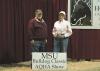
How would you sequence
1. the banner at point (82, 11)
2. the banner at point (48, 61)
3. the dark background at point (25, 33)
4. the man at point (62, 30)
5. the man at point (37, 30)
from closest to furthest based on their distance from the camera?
the banner at point (48, 61) < the man at point (37, 30) < the man at point (62, 30) < the dark background at point (25, 33) < the banner at point (82, 11)

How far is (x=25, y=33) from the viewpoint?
54.7 ft

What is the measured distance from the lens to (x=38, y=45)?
47.6ft

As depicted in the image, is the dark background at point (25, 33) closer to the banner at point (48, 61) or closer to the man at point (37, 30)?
the man at point (37, 30)

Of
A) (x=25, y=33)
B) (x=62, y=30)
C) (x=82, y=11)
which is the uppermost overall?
(x=82, y=11)

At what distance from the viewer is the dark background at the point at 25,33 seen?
16375 mm

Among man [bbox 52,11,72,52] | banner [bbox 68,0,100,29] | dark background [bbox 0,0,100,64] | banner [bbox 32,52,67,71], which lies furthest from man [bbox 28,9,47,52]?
banner [bbox 68,0,100,29]

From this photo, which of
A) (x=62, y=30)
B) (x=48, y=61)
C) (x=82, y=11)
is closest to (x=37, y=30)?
(x=62, y=30)

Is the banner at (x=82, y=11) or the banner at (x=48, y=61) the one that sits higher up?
the banner at (x=82, y=11)

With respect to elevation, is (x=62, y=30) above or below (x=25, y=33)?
above

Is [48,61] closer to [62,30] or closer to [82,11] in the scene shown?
[62,30]

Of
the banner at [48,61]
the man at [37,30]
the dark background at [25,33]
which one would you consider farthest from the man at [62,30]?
the dark background at [25,33]

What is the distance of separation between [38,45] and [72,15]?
10.3 ft

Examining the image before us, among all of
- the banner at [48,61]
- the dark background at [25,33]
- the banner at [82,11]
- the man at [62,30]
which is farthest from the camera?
the banner at [82,11]

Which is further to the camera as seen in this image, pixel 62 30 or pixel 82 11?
pixel 82 11
